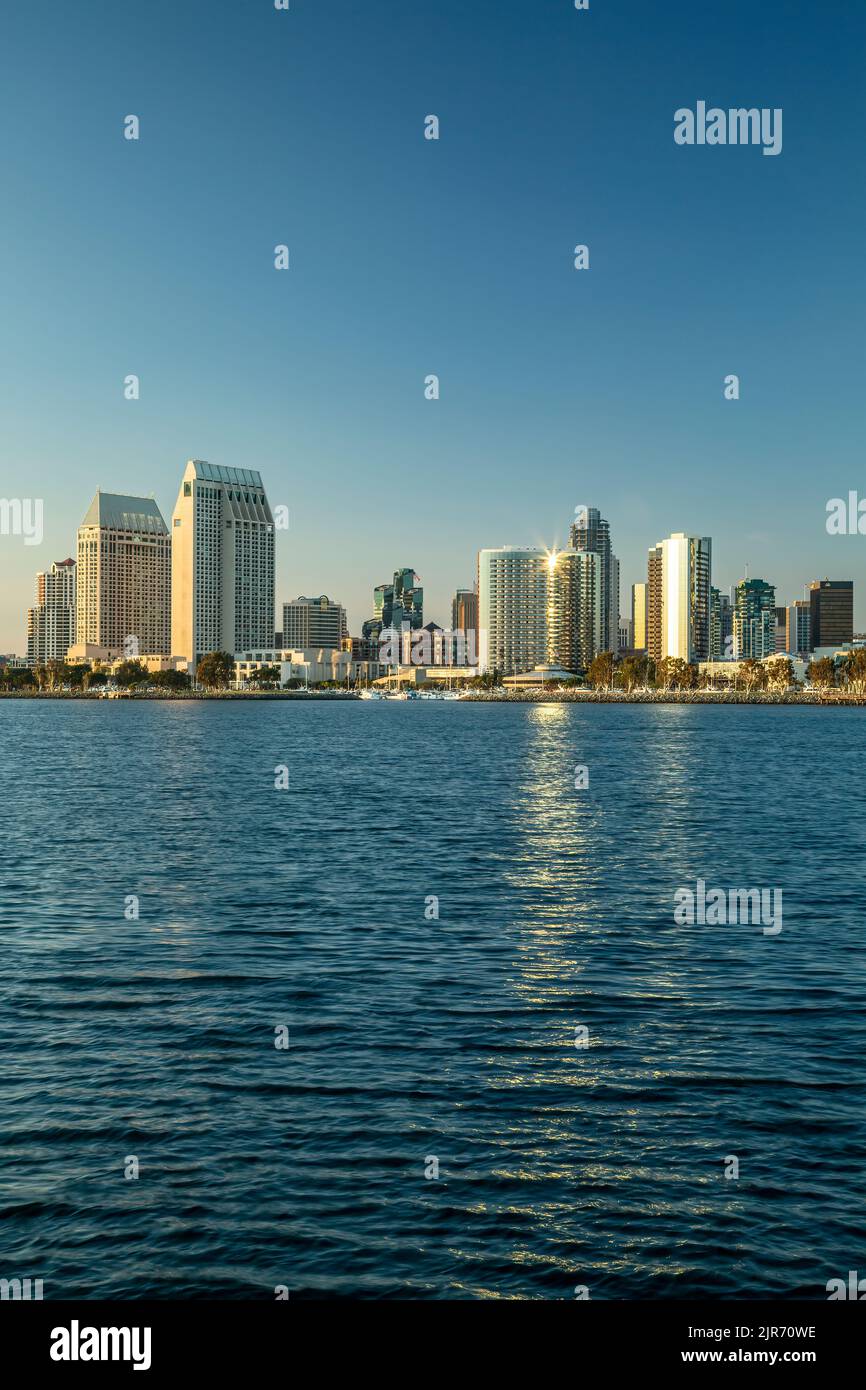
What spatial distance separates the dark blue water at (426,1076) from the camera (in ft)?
49.1

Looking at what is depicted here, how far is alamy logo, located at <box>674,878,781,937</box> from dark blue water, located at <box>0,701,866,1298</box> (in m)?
0.73

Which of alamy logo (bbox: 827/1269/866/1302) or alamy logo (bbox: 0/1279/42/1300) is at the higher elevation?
alamy logo (bbox: 0/1279/42/1300)

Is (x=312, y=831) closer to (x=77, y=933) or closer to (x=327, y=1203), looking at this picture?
(x=77, y=933)

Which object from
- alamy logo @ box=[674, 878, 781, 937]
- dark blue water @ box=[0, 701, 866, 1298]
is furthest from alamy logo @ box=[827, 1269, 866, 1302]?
alamy logo @ box=[674, 878, 781, 937]

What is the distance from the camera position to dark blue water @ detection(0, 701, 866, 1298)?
49.1 feet

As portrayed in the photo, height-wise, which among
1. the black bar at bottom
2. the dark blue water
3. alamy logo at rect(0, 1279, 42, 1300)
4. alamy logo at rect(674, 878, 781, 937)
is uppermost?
the black bar at bottom

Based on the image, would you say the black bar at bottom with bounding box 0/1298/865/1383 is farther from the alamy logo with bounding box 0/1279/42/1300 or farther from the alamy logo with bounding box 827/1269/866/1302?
the alamy logo with bounding box 0/1279/42/1300

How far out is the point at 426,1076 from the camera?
70.6 feet

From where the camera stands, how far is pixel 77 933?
3456cm
